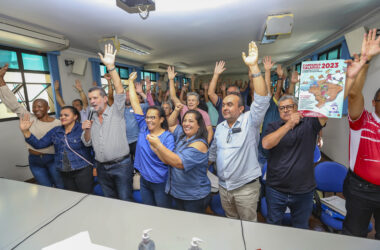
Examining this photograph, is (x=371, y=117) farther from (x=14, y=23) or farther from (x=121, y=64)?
(x=121, y=64)

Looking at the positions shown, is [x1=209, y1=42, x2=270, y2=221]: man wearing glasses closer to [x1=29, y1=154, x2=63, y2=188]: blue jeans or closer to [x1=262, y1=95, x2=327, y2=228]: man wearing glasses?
[x1=262, y1=95, x2=327, y2=228]: man wearing glasses

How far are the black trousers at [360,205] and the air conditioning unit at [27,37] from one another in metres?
4.75

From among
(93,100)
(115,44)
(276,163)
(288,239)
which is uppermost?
(115,44)

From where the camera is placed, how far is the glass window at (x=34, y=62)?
158 inches

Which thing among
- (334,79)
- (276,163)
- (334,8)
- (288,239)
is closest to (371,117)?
(334,79)

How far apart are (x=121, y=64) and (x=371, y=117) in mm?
7341

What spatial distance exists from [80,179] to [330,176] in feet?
9.13

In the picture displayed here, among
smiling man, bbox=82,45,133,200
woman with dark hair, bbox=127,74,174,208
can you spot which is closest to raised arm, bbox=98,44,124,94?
smiling man, bbox=82,45,133,200

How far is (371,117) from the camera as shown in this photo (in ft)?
4.46

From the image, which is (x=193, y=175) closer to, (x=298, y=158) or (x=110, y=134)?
(x=298, y=158)

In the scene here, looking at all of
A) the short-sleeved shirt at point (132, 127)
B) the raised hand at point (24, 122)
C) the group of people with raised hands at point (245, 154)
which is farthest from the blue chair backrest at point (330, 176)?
the raised hand at point (24, 122)

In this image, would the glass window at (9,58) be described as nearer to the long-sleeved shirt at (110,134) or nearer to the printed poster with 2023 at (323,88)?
the long-sleeved shirt at (110,134)

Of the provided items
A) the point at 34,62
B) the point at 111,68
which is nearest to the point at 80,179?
the point at 111,68

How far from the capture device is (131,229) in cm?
107
